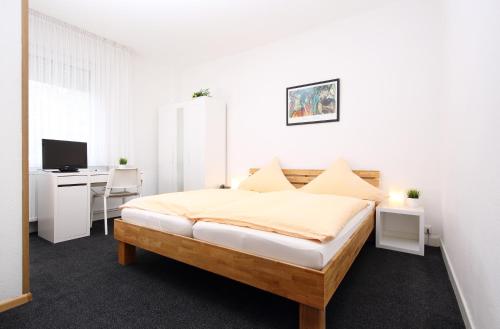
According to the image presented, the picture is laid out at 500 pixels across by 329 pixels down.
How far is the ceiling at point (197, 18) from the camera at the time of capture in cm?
284

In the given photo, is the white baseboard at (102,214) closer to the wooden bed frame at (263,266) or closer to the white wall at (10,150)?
the wooden bed frame at (263,266)

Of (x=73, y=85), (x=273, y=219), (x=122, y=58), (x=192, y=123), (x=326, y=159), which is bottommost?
(x=273, y=219)

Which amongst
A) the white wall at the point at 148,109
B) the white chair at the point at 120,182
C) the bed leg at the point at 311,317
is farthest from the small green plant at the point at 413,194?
the white wall at the point at 148,109

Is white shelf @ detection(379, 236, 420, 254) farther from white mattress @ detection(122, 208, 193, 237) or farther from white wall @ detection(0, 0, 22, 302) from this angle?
white wall @ detection(0, 0, 22, 302)

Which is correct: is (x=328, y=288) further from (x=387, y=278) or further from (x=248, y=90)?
(x=248, y=90)

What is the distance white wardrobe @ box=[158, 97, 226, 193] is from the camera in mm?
3828

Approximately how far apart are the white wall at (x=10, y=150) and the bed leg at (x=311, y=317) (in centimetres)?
157

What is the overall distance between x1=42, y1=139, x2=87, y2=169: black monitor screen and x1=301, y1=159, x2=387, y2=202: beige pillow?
3105 millimetres

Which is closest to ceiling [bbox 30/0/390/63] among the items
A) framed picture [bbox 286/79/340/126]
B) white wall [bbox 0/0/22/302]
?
framed picture [bbox 286/79/340/126]

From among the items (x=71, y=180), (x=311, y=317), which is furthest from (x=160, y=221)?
(x=71, y=180)

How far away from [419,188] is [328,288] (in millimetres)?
2150

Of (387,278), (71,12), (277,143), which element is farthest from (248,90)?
(387,278)

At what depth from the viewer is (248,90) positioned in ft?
13.1

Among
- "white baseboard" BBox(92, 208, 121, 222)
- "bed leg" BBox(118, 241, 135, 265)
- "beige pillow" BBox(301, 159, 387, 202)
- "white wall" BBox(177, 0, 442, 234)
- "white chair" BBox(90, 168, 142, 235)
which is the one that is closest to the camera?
"bed leg" BBox(118, 241, 135, 265)
